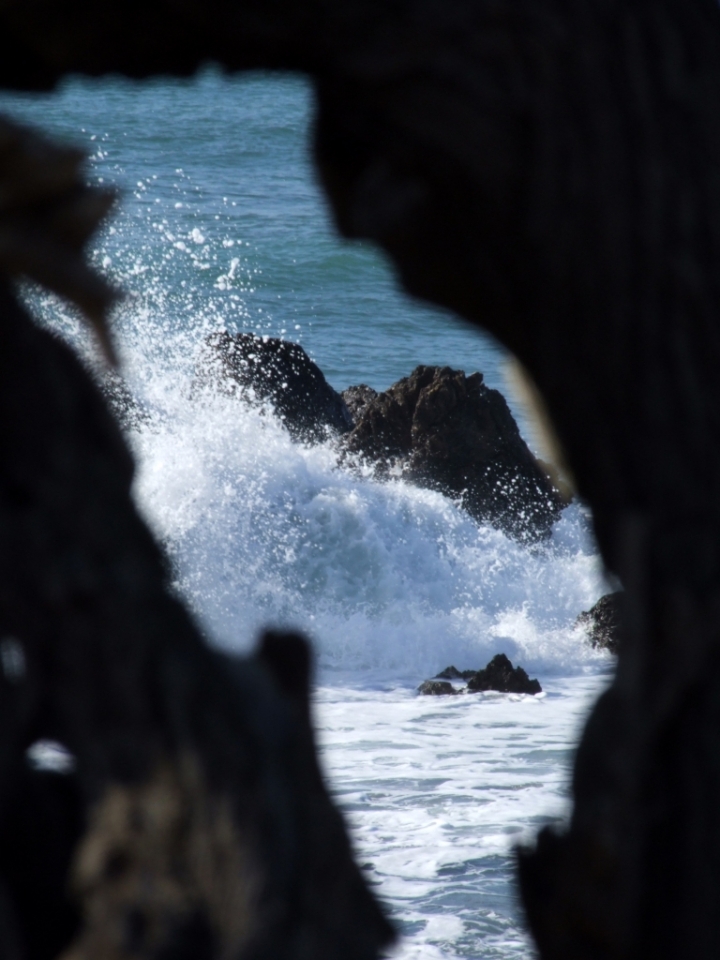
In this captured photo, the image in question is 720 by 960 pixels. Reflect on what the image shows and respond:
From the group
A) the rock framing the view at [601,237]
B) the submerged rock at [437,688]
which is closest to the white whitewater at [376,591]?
the submerged rock at [437,688]

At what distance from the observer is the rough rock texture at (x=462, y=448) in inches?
582

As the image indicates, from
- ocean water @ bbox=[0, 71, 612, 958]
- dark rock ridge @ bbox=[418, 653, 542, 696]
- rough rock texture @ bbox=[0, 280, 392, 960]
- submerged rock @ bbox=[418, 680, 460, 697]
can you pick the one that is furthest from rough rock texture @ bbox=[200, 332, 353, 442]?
rough rock texture @ bbox=[0, 280, 392, 960]

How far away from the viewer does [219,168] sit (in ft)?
97.2

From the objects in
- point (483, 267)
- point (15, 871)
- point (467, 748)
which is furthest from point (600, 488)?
point (467, 748)

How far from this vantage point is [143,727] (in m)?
1.21

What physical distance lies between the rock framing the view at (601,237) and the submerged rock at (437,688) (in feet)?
32.3

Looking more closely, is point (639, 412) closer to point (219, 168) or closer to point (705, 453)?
point (705, 453)

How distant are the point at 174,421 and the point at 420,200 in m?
14.6

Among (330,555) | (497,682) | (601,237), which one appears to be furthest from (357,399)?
(601,237)

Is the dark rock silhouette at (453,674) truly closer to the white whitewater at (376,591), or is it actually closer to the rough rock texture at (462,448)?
the white whitewater at (376,591)

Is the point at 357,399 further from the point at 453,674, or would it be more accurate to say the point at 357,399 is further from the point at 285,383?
the point at 453,674

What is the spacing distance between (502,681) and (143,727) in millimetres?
9897

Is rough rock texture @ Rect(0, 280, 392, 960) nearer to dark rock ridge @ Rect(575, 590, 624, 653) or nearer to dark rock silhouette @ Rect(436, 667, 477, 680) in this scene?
dark rock silhouette @ Rect(436, 667, 477, 680)

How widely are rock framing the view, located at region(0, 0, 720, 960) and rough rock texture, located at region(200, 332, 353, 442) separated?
14.2 metres
